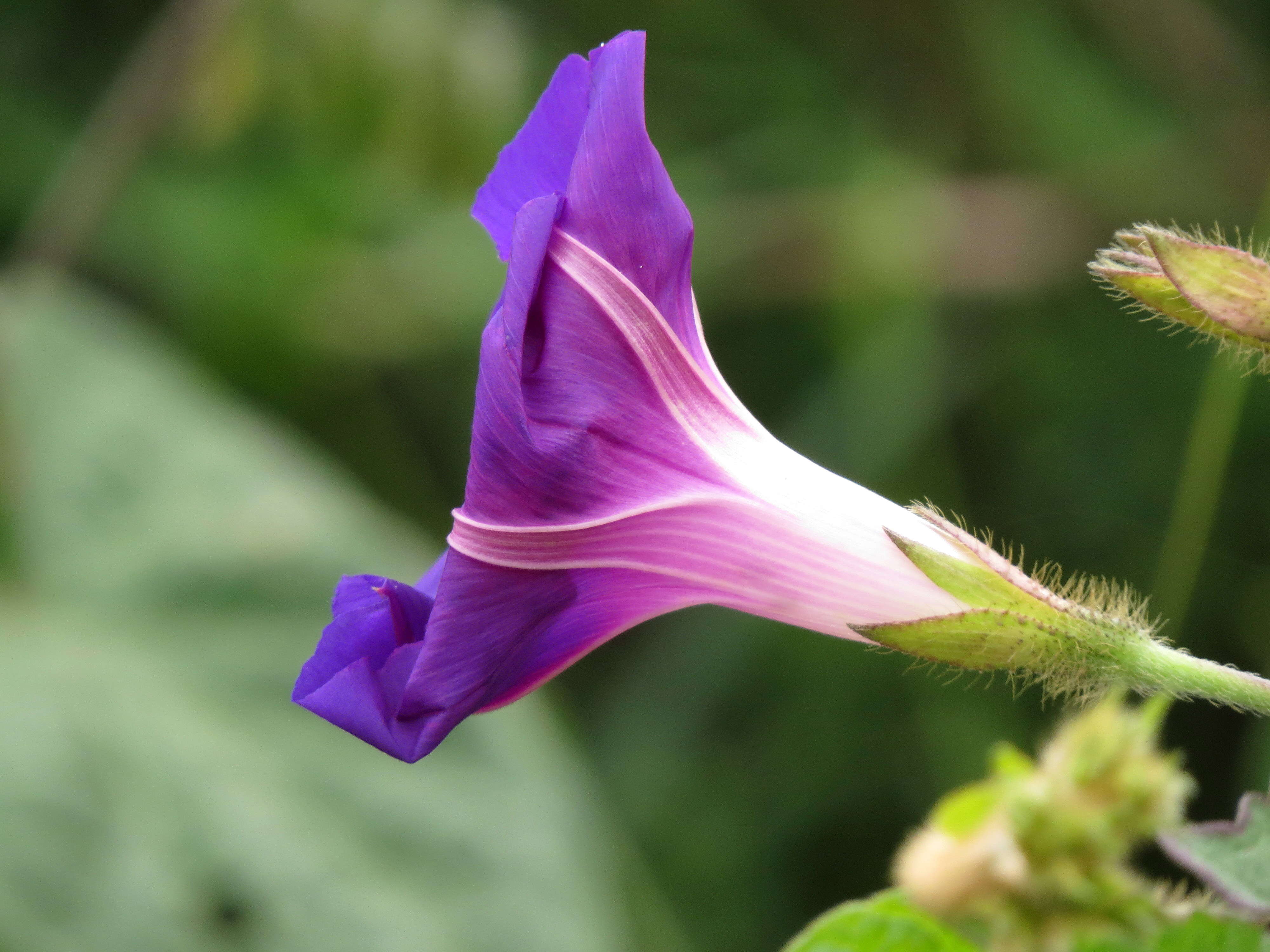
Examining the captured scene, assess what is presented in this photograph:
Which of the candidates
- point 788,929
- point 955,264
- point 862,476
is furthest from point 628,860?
point 955,264

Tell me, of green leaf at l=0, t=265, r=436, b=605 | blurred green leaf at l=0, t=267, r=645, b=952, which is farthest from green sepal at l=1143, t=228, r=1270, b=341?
green leaf at l=0, t=265, r=436, b=605

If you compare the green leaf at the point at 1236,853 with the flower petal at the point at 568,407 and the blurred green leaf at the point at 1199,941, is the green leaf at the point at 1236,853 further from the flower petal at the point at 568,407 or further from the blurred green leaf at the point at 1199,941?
the flower petal at the point at 568,407

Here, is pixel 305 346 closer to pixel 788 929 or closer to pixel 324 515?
→ pixel 324 515

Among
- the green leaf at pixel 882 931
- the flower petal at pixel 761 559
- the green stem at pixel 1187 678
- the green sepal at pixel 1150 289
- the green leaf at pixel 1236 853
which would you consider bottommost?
the green leaf at pixel 882 931

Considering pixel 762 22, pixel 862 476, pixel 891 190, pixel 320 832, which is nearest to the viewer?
pixel 320 832

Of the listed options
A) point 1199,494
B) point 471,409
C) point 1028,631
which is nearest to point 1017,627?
point 1028,631

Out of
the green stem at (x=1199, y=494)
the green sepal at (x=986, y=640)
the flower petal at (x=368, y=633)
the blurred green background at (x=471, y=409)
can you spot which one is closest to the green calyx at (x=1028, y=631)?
the green sepal at (x=986, y=640)

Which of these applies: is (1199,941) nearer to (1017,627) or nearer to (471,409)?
(1017,627)
